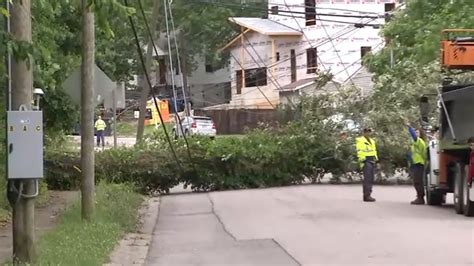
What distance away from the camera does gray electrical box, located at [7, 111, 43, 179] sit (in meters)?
9.41

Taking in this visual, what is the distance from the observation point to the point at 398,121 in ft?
84.5

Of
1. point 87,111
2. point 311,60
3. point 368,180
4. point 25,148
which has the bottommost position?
point 368,180

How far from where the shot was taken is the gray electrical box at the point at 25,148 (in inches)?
370

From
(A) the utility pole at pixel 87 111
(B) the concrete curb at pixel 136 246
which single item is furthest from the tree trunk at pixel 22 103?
(A) the utility pole at pixel 87 111

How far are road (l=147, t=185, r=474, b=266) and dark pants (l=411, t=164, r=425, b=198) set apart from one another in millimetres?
433

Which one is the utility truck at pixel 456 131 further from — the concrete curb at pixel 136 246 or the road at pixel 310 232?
the concrete curb at pixel 136 246

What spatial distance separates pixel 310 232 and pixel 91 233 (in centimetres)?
358

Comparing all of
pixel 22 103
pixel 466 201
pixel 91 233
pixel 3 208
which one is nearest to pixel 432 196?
pixel 466 201

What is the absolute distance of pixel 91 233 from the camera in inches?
482

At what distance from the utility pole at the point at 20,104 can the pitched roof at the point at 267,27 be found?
49.5 m

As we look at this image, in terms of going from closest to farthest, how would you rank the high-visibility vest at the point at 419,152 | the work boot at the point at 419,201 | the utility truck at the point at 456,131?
the utility truck at the point at 456,131, the work boot at the point at 419,201, the high-visibility vest at the point at 419,152

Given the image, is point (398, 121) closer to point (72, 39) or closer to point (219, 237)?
point (72, 39)

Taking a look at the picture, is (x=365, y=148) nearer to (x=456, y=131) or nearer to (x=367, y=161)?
(x=367, y=161)

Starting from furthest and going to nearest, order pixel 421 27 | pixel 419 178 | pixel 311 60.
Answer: pixel 311 60 → pixel 421 27 → pixel 419 178
